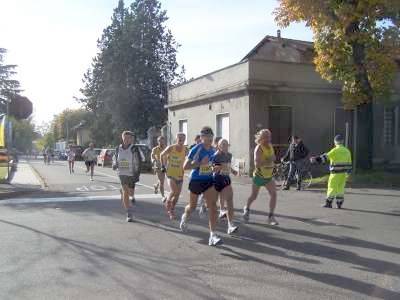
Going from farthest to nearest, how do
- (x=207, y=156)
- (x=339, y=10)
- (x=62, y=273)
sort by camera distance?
1. (x=339, y=10)
2. (x=207, y=156)
3. (x=62, y=273)

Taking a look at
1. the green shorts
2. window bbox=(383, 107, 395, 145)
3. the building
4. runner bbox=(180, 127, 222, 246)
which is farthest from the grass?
runner bbox=(180, 127, 222, 246)

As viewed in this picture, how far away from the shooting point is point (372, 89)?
18094 millimetres

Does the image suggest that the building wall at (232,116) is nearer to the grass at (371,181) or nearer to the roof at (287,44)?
the roof at (287,44)

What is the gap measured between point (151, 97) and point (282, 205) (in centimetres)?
3597

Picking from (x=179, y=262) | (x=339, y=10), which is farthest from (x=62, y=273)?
(x=339, y=10)

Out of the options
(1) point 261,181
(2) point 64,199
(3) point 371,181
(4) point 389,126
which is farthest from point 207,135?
(4) point 389,126

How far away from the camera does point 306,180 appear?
16641 millimetres

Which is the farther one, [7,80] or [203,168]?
[7,80]

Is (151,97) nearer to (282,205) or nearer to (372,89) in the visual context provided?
(372,89)

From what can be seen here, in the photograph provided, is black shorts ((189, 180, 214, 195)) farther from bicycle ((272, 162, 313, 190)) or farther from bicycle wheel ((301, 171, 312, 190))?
bicycle wheel ((301, 171, 312, 190))

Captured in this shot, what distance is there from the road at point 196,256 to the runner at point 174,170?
46cm

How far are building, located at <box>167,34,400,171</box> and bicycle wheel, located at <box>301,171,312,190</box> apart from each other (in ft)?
14.5

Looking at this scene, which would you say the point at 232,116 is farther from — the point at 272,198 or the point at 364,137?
the point at 272,198

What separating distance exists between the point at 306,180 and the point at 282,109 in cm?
586
